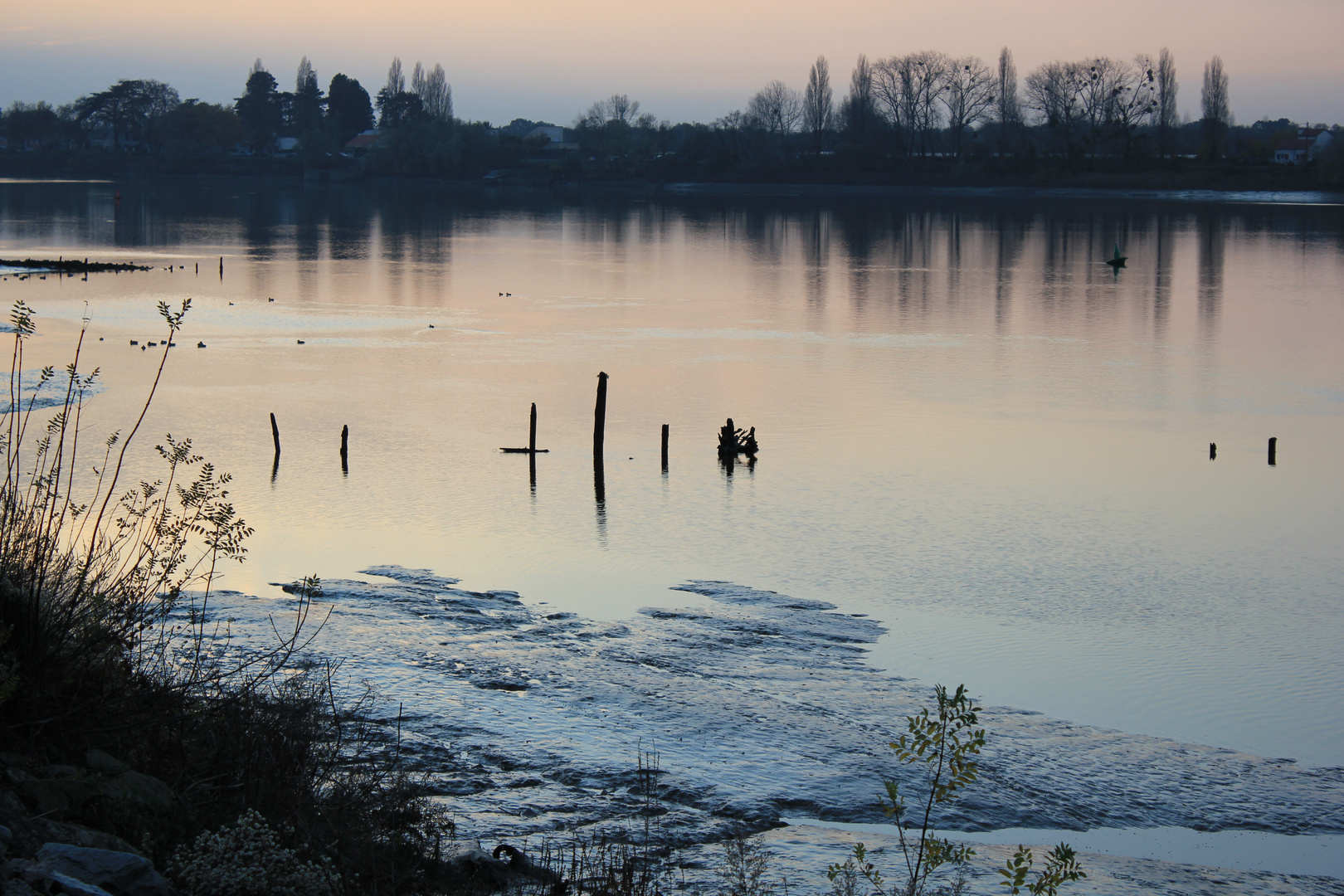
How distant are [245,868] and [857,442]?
24.2 m

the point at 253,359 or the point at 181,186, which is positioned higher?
the point at 181,186

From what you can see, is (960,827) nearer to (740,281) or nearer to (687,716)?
(687,716)

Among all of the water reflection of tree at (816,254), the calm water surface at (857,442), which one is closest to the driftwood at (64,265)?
the calm water surface at (857,442)

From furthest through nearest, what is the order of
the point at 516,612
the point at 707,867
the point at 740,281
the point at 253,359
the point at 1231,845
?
1. the point at 740,281
2. the point at 253,359
3. the point at 516,612
4. the point at 1231,845
5. the point at 707,867

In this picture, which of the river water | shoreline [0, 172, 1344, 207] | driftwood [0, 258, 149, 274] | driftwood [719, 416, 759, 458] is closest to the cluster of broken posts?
driftwood [719, 416, 759, 458]

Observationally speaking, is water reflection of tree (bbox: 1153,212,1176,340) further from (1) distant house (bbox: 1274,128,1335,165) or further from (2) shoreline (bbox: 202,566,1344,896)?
(1) distant house (bbox: 1274,128,1335,165)

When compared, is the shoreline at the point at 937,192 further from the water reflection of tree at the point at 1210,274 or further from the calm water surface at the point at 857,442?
the calm water surface at the point at 857,442

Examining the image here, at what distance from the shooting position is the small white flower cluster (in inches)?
268

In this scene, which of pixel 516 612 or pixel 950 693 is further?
pixel 516 612

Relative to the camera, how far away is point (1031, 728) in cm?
1365

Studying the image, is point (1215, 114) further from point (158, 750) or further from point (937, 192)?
point (158, 750)

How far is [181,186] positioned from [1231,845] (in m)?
211

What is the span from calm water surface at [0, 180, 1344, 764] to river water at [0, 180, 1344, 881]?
11cm

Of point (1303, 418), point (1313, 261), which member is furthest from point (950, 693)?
point (1313, 261)
